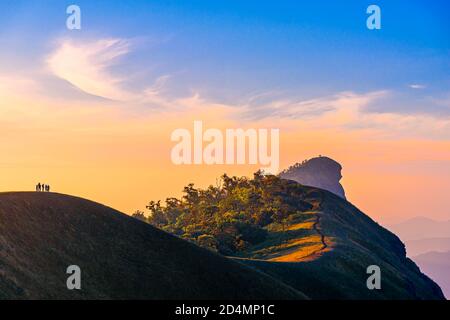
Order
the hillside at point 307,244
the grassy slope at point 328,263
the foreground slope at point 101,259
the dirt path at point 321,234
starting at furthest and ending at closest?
the dirt path at point 321,234 → the hillside at point 307,244 → the grassy slope at point 328,263 → the foreground slope at point 101,259

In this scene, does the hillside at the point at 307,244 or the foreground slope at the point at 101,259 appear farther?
the hillside at the point at 307,244

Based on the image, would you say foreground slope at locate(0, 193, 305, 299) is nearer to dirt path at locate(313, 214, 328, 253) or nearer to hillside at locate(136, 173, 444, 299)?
hillside at locate(136, 173, 444, 299)

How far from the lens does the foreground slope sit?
55906mm

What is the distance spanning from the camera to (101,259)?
65188mm

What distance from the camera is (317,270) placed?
3752 inches

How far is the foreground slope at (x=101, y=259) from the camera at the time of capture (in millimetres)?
55906

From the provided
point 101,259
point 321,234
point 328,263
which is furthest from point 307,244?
point 101,259

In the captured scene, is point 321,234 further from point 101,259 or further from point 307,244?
point 101,259

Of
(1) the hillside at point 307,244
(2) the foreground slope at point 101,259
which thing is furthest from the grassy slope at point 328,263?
(2) the foreground slope at point 101,259

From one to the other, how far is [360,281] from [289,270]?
18331mm

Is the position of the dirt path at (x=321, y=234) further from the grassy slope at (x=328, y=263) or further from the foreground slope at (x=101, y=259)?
the foreground slope at (x=101, y=259)

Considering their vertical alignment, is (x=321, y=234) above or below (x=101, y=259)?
above

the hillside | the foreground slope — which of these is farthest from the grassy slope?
the foreground slope
